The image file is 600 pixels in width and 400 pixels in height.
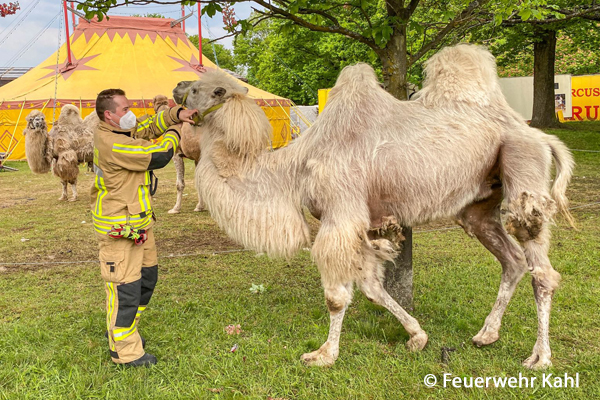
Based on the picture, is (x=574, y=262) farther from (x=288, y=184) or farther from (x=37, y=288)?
(x=37, y=288)

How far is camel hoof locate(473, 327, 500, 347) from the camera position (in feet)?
13.0

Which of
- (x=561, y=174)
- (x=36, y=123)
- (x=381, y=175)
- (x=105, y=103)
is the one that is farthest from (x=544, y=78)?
(x=105, y=103)

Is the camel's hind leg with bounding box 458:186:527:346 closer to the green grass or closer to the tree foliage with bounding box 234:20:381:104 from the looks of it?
the green grass

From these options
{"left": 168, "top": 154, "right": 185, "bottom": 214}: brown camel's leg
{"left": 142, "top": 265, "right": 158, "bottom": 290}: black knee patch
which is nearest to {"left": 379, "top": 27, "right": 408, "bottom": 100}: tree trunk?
{"left": 142, "top": 265, "right": 158, "bottom": 290}: black knee patch

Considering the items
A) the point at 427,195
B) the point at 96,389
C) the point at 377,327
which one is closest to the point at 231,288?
the point at 377,327

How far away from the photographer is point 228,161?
4.05 m

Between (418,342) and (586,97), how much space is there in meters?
29.6

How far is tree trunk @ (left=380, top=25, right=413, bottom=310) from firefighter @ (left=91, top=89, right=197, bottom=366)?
2094 millimetres

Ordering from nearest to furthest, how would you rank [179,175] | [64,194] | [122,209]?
[122,209] → [179,175] → [64,194]

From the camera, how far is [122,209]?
12.1 ft

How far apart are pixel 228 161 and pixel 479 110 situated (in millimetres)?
1944

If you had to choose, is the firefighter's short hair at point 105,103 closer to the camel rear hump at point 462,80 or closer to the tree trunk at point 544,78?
the camel rear hump at point 462,80

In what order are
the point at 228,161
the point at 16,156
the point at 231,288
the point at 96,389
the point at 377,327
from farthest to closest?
the point at 16,156 → the point at 231,288 → the point at 377,327 → the point at 228,161 → the point at 96,389

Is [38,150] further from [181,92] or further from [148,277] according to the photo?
[148,277]
